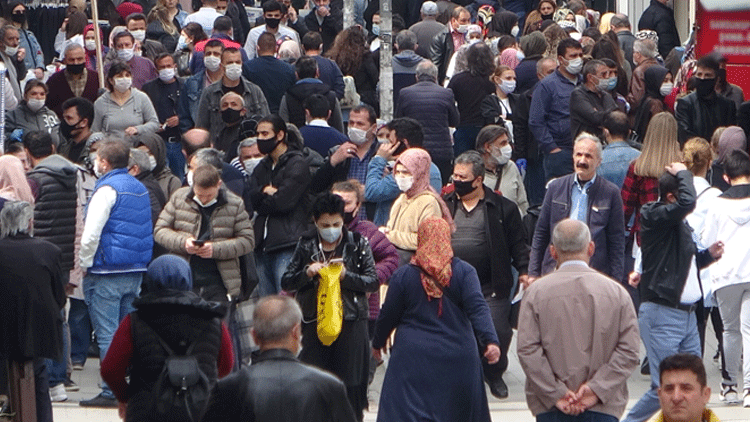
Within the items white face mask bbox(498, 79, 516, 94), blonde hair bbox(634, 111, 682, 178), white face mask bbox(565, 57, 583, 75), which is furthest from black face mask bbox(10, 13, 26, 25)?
blonde hair bbox(634, 111, 682, 178)

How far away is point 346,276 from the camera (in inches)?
351

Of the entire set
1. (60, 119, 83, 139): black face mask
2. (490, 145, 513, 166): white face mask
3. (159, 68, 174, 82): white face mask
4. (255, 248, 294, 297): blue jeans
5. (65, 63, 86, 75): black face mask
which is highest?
(65, 63, 86, 75): black face mask

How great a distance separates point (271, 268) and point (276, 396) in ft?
17.0

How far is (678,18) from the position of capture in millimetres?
23141

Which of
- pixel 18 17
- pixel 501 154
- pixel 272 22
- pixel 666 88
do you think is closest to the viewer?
A: pixel 501 154

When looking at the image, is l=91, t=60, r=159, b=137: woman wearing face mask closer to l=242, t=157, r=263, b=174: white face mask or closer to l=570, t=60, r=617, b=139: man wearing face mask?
l=242, t=157, r=263, b=174: white face mask

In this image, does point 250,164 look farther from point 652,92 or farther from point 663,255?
point 652,92

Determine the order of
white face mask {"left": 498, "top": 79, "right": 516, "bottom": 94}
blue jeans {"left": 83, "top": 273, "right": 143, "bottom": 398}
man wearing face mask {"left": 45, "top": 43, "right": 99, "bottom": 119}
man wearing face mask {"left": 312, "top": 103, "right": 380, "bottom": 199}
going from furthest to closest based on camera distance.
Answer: white face mask {"left": 498, "top": 79, "right": 516, "bottom": 94} < man wearing face mask {"left": 45, "top": 43, "right": 99, "bottom": 119} < man wearing face mask {"left": 312, "top": 103, "right": 380, "bottom": 199} < blue jeans {"left": 83, "top": 273, "right": 143, "bottom": 398}

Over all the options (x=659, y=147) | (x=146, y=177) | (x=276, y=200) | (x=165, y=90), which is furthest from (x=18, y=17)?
(x=659, y=147)

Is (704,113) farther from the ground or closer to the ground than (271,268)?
farther from the ground

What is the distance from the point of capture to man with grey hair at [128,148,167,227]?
11016 millimetres

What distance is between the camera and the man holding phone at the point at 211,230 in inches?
397

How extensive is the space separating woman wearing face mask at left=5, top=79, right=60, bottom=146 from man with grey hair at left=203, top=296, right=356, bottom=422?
310 inches

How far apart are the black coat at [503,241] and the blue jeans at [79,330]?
9.80 feet
